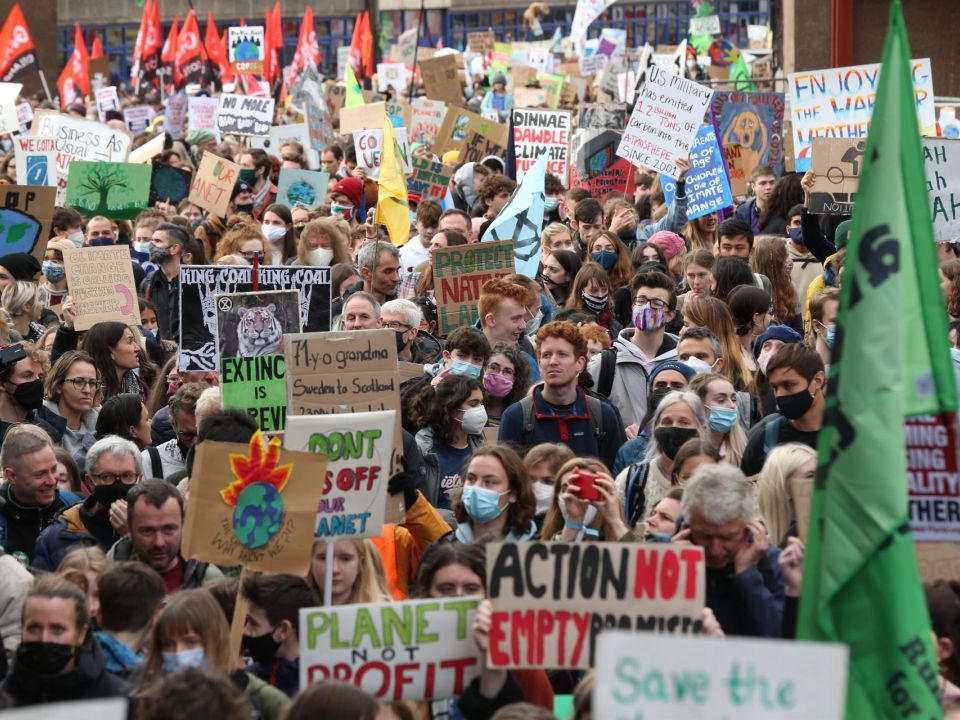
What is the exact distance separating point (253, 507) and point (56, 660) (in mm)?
925

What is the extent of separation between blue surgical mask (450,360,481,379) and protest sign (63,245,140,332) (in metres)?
2.71

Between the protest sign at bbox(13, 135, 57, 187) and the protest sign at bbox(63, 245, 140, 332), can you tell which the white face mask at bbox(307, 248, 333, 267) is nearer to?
the protest sign at bbox(63, 245, 140, 332)

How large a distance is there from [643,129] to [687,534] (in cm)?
798

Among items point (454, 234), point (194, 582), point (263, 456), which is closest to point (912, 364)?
point (263, 456)

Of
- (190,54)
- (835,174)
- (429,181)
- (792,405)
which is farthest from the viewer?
(190,54)

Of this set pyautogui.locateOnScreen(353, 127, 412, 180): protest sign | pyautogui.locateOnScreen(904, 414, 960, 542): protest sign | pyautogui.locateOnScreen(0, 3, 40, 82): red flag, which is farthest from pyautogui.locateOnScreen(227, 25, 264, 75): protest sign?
pyautogui.locateOnScreen(904, 414, 960, 542): protest sign

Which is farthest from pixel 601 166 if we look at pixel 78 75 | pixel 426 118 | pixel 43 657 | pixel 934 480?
pixel 78 75

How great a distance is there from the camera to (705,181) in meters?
12.9

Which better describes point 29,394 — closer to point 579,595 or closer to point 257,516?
point 257,516

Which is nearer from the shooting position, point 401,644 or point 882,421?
point 882,421

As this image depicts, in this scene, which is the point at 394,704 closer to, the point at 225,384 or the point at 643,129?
the point at 225,384

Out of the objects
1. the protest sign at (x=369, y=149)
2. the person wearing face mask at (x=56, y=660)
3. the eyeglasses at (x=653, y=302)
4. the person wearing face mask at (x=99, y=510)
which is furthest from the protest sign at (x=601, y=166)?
the person wearing face mask at (x=56, y=660)

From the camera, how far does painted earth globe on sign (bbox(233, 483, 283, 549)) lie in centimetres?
548

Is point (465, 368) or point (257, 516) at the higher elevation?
point (465, 368)
